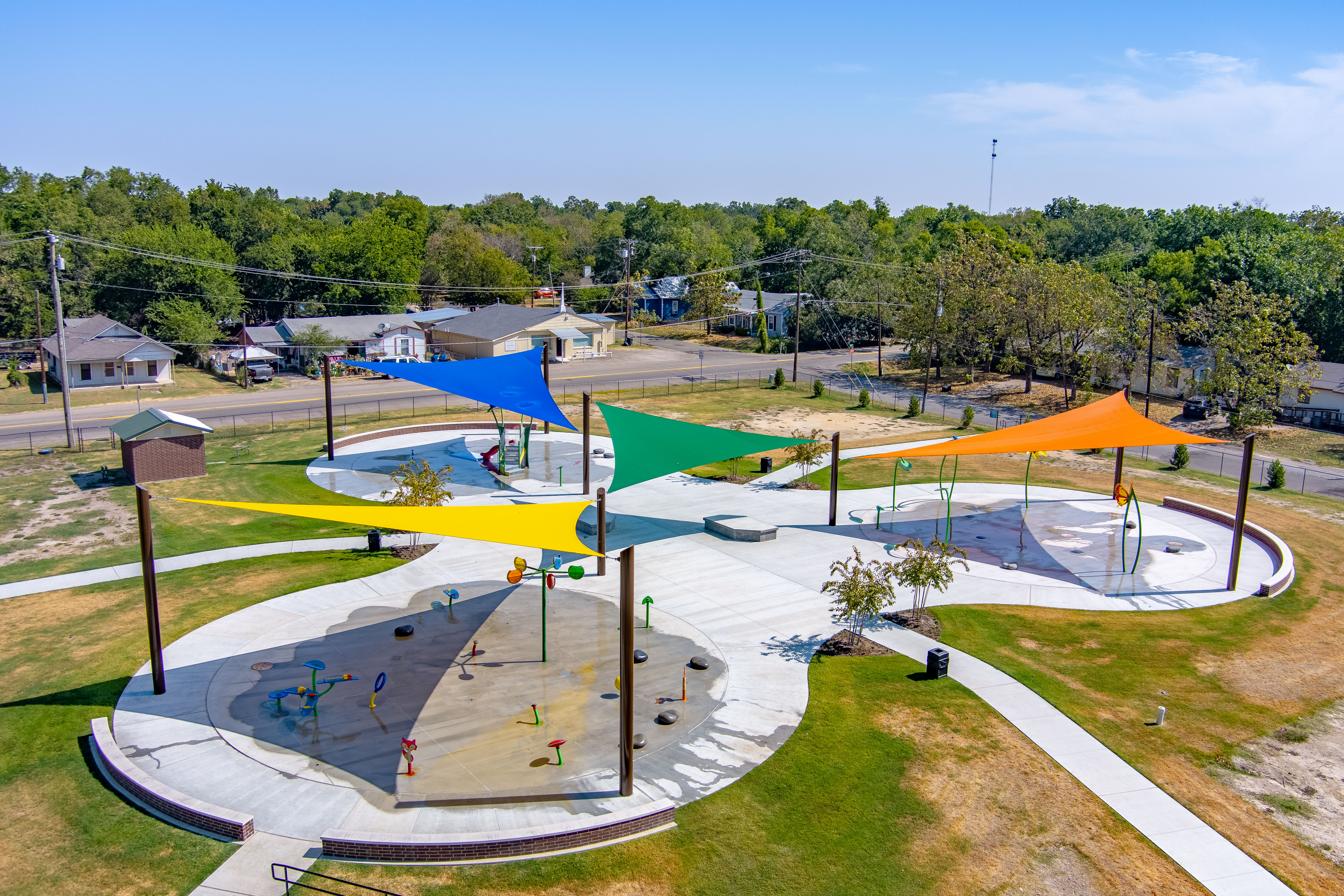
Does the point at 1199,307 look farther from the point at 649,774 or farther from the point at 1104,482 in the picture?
the point at 649,774

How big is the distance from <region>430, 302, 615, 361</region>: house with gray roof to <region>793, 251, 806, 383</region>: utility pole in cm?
1693

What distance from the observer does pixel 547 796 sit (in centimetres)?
1436

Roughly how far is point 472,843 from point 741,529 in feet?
51.9

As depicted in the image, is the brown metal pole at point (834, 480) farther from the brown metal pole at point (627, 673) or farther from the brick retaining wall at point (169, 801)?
the brick retaining wall at point (169, 801)

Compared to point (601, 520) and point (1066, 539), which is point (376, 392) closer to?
point (601, 520)

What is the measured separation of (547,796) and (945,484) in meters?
24.6

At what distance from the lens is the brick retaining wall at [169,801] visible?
518 inches

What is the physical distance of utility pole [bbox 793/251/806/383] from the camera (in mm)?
58688

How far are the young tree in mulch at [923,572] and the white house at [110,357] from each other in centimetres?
5343

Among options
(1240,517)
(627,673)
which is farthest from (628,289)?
(627,673)

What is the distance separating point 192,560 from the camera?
995 inches

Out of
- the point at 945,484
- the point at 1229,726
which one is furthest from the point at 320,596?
the point at 945,484

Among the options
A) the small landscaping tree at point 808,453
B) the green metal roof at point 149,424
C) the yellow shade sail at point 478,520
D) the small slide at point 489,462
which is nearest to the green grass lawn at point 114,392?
the green metal roof at point 149,424

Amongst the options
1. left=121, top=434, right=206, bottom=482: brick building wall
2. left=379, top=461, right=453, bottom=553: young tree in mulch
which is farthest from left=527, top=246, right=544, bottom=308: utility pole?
left=379, top=461, right=453, bottom=553: young tree in mulch
